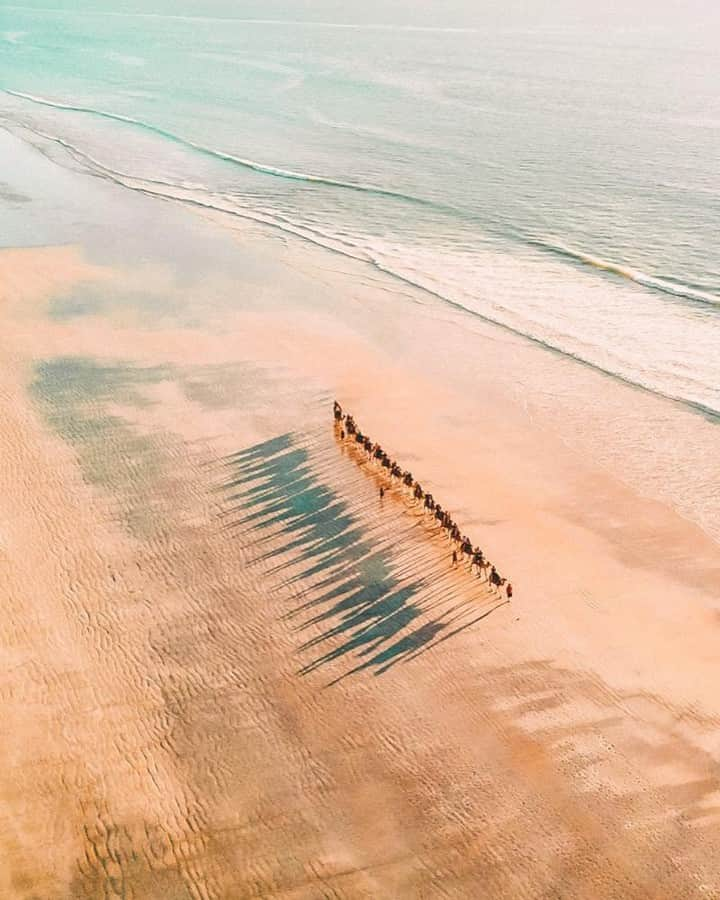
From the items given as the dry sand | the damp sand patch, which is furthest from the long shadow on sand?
the damp sand patch

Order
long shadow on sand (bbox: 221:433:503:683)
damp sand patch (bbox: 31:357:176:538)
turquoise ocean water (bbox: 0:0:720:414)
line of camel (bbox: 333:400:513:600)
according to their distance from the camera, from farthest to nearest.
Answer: turquoise ocean water (bbox: 0:0:720:414) → damp sand patch (bbox: 31:357:176:538) → line of camel (bbox: 333:400:513:600) → long shadow on sand (bbox: 221:433:503:683)

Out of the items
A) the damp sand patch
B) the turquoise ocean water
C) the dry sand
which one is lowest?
the dry sand

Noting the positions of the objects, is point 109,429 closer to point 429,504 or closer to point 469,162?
point 429,504

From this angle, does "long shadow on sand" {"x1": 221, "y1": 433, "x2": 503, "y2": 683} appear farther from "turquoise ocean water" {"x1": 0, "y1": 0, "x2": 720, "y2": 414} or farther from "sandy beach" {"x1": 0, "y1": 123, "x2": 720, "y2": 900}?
"turquoise ocean water" {"x1": 0, "y1": 0, "x2": 720, "y2": 414}

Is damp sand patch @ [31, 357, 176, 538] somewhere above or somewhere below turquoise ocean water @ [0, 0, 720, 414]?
below

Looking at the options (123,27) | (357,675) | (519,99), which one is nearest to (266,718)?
(357,675)

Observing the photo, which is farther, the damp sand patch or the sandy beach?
the damp sand patch
